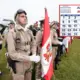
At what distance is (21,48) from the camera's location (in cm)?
348

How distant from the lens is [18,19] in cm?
351

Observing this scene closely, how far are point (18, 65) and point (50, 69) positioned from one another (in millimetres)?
706

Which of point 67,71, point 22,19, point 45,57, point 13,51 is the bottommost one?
point 67,71

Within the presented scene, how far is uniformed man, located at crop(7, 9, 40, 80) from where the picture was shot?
134 inches

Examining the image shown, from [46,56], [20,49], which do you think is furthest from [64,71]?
[20,49]

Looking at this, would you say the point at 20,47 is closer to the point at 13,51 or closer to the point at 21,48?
the point at 21,48

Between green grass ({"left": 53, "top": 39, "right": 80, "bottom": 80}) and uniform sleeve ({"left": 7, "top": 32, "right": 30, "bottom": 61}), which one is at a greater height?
uniform sleeve ({"left": 7, "top": 32, "right": 30, "bottom": 61})

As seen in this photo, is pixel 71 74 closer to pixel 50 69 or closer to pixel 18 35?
pixel 50 69

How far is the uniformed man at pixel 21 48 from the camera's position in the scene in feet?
11.2

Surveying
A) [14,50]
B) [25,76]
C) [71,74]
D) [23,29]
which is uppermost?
[23,29]

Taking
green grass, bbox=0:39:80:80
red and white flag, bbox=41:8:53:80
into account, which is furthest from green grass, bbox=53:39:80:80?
red and white flag, bbox=41:8:53:80

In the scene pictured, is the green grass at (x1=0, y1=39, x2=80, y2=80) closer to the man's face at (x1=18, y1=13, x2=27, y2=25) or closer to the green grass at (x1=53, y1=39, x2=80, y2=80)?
the green grass at (x1=53, y1=39, x2=80, y2=80)

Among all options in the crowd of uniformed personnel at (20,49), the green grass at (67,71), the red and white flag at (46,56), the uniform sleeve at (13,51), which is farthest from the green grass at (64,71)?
the uniform sleeve at (13,51)

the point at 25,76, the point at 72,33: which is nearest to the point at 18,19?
the point at 25,76
